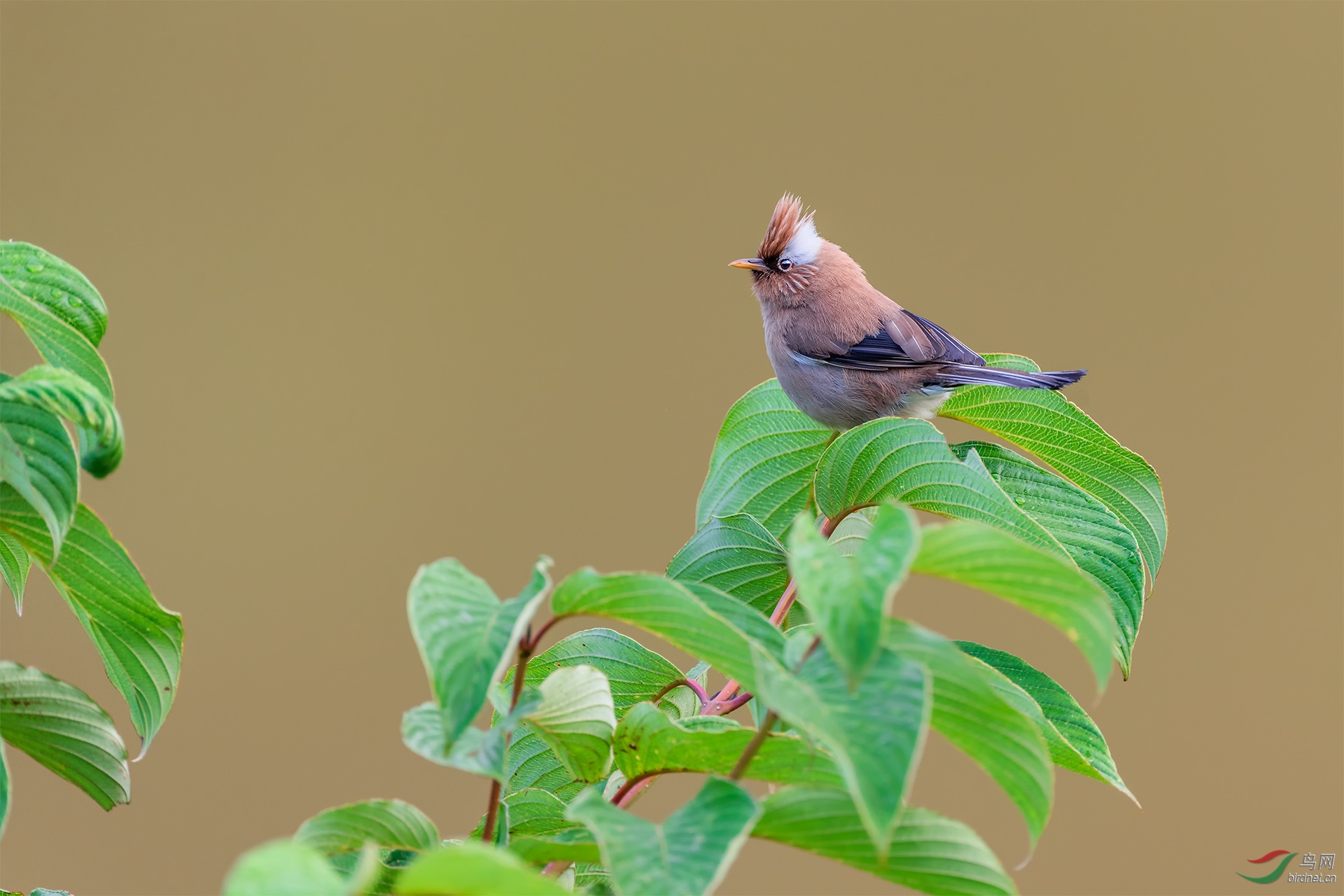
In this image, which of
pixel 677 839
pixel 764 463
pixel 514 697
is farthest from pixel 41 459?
pixel 764 463

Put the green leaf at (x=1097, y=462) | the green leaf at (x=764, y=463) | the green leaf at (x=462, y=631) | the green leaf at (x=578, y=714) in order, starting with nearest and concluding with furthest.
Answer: the green leaf at (x=462, y=631) → the green leaf at (x=578, y=714) → the green leaf at (x=1097, y=462) → the green leaf at (x=764, y=463)

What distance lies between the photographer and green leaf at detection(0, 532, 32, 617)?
675mm

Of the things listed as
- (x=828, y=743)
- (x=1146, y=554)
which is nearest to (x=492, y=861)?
(x=828, y=743)

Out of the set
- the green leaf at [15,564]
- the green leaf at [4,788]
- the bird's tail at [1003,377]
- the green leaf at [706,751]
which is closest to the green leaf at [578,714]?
the green leaf at [706,751]

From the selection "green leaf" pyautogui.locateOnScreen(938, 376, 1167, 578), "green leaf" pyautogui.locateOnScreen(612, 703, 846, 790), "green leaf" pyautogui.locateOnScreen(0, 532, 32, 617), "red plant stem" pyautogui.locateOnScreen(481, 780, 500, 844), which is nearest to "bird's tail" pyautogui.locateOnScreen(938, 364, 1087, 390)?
"green leaf" pyautogui.locateOnScreen(938, 376, 1167, 578)

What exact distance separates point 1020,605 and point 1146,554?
0.52 m

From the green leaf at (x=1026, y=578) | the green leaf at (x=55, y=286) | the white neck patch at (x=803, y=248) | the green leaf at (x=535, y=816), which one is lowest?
the green leaf at (x=535, y=816)

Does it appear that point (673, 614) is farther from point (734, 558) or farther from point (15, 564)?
point (15, 564)

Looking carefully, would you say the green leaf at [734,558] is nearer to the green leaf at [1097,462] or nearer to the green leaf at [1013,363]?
the green leaf at [1097,462]

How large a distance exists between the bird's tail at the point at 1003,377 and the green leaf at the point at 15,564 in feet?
2.77

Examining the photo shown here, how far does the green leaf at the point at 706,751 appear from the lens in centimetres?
50

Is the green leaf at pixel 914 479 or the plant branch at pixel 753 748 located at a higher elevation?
the green leaf at pixel 914 479

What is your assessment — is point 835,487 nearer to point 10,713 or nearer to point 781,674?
point 781,674

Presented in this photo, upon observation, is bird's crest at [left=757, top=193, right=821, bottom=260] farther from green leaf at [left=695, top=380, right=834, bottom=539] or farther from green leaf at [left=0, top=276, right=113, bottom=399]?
green leaf at [left=0, top=276, right=113, bottom=399]
